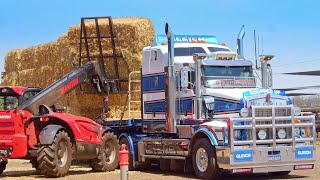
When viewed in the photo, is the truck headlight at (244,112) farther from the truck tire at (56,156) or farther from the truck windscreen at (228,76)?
the truck tire at (56,156)

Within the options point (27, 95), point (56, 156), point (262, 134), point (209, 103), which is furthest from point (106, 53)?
point (262, 134)

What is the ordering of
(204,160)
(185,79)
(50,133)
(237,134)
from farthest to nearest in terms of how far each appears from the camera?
(50,133)
(185,79)
(204,160)
(237,134)

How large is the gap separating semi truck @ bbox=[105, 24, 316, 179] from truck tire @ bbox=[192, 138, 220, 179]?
2 cm

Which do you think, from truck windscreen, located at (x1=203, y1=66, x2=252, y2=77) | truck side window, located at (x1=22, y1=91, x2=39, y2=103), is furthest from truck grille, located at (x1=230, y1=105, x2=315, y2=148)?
truck side window, located at (x1=22, y1=91, x2=39, y2=103)

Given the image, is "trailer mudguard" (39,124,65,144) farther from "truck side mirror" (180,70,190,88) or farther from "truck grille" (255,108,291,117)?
"truck grille" (255,108,291,117)

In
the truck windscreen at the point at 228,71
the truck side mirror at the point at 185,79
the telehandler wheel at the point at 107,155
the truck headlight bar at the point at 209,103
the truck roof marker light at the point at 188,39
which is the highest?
the truck roof marker light at the point at 188,39

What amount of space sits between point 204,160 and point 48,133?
171 inches

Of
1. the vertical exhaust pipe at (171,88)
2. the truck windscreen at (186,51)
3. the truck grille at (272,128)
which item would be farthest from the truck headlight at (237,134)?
the truck windscreen at (186,51)

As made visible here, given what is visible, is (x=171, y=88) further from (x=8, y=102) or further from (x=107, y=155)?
(x=8, y=102)

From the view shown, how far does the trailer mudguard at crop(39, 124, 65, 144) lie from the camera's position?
15750 millimetres

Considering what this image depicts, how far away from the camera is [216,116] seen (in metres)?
15.5

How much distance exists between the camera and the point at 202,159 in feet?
49.3

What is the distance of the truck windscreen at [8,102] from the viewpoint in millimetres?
16531

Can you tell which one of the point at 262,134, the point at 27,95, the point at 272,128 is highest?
→ the point at 27,95
